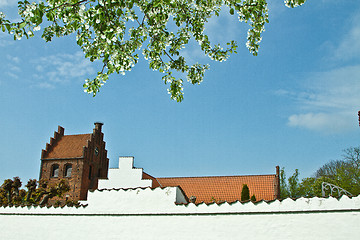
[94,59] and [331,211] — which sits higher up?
[94,59]

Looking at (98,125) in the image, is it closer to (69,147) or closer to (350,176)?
(69,147)

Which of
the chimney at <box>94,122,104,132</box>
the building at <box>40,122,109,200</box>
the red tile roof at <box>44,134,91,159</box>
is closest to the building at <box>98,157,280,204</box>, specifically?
the building at <box>40,122,109,200</box>

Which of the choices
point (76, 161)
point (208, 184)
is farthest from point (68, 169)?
point (208, 184)

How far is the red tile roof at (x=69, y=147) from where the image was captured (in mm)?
39094

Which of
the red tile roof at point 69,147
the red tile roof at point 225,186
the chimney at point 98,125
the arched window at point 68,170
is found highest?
the chimney at point 98,125

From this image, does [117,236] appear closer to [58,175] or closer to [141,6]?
[141,6]

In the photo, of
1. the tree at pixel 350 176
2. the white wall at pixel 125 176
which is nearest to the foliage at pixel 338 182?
the tree at pixel 350 176

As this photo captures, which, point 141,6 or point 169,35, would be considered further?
point 169,35

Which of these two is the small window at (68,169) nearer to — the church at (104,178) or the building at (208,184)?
the church at (104,178)

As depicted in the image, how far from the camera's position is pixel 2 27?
7.44 metres

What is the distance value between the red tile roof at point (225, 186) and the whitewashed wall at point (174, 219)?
59.3 ft

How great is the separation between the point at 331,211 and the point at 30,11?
356 inches

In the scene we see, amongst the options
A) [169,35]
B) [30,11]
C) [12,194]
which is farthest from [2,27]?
[12,194]

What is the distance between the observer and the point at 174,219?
10.8m
